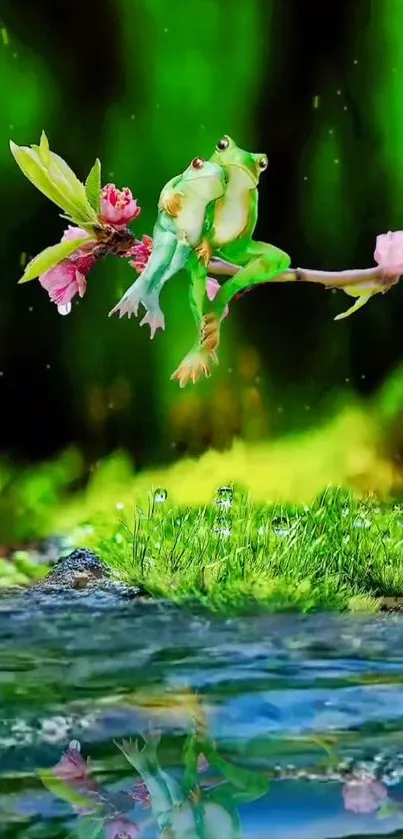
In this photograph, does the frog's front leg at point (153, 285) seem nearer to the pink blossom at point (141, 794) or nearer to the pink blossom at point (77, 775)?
the pink blossom at point (77, 775)

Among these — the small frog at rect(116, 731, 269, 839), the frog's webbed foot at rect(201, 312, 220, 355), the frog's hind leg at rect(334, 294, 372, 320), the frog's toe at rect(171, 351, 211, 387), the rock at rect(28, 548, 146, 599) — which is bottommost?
the rock at rect(28, 548, 146, 599)

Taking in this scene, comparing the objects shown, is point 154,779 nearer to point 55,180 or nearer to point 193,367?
point 193,367

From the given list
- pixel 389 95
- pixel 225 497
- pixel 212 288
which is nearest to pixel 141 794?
pixel 225 497

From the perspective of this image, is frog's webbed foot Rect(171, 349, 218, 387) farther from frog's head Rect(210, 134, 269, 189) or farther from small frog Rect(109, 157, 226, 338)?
frog's head Rect(210, 134, 269, 189)

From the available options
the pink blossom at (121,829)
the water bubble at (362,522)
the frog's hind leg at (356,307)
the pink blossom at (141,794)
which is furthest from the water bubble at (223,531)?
the pink blossom at (121,829)

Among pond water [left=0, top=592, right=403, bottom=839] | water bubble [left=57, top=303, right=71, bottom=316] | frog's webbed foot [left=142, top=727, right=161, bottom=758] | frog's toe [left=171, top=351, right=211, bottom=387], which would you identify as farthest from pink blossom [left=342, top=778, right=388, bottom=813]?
water bubble [left=57, top=303, right=71, bottom=316]

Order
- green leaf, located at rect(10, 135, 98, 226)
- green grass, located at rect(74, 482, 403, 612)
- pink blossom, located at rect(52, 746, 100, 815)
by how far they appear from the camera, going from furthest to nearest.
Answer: green leaf, located at rect(10, 135, 98, 226), green grass, located at rect(74, 482, 403, 612), pink blossom, located at rect(52, 746, 100, 815)

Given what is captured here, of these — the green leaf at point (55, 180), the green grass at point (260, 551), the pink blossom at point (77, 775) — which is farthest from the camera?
the green leaf at point (55, 180)
